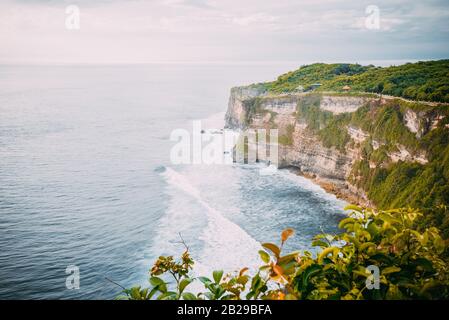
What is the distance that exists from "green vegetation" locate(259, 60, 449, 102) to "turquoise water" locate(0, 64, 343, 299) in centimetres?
1517

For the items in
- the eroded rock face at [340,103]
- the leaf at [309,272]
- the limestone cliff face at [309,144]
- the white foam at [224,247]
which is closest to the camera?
the leaf at [309,272]

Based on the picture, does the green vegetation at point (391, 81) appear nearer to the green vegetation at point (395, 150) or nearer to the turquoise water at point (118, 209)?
the green vegetation at point (395, 150)

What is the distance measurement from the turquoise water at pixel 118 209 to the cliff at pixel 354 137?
3.49 meters

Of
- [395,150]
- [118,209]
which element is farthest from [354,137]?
[118,209]

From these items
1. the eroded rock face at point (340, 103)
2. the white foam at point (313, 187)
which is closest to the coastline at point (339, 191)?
the white foam at point (313, 187)

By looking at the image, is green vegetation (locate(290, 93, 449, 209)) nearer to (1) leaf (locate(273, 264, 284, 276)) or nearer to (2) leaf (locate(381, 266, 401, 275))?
(2) leaf (locate(381, 266, 401, 275))

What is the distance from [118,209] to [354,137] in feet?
96.2

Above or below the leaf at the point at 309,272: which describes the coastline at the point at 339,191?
below

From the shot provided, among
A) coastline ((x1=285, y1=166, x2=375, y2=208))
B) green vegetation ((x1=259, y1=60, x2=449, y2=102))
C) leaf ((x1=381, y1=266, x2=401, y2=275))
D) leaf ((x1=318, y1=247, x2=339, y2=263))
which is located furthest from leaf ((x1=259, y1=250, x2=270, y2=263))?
green vegetation ((x1=259, y1=60, x2=449, y2=102))

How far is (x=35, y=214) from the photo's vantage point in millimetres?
36688

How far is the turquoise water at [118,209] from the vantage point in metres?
27.5

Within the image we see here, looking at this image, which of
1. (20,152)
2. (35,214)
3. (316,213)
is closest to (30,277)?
(35,214)
